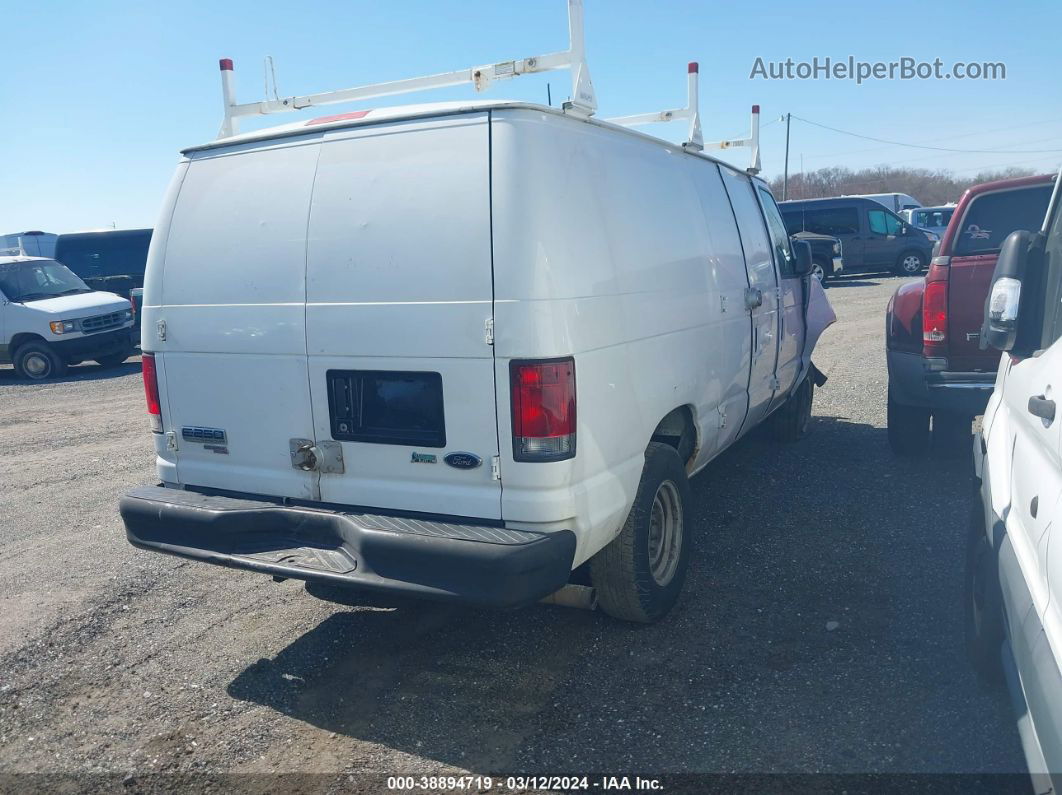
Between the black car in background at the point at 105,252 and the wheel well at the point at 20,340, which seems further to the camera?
the black car in background at the point at 105,252

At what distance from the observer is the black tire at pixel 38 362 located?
→ 46.8 feet

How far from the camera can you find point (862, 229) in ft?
76.0

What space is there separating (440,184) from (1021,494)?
2306mm

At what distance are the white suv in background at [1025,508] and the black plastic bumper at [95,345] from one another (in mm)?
14405

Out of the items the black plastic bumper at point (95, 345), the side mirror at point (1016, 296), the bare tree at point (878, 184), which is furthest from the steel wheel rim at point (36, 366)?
the bare tree at point (878, 184)

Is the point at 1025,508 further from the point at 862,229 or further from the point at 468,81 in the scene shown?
the point at 862,229

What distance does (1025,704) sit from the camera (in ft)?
7.52

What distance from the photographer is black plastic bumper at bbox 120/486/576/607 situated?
10.3 ft

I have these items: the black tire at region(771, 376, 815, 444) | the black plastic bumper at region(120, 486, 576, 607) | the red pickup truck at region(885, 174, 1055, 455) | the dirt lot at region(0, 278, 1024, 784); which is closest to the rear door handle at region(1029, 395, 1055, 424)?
the dirt lot at region(0, 278, 1024, 784)

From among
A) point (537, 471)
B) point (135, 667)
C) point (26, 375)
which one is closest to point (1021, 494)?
point (537, 471)

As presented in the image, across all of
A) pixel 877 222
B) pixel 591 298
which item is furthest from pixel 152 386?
pixel 877 222

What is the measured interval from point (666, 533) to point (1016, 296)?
79.9 inches

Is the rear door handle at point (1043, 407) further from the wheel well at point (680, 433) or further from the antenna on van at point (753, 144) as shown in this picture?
the antenna on van at point (753, 144)

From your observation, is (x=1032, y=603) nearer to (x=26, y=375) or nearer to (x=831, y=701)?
(x=831, y=701)
